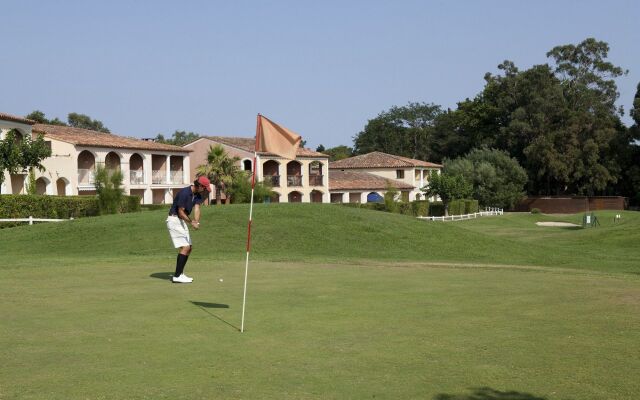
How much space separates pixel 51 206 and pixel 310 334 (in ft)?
122

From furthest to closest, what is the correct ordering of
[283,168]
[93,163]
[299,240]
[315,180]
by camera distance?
1. [315,180]
2. [283,168]
3. [93,163]
4. [299,240]

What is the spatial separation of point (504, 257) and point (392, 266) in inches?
393

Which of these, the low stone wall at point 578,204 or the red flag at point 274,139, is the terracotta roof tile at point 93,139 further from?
the red flag at point 274,139

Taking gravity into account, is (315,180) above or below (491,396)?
above

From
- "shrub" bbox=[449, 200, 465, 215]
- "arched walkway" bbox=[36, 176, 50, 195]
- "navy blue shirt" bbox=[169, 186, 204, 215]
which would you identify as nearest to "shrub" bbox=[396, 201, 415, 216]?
"shrub" bbox=[449, 200, 465, 215]

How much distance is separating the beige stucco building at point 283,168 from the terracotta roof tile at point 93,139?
9.10 meters

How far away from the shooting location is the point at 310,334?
31.6 ft

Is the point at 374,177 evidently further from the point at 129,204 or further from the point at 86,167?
the point at 129,204

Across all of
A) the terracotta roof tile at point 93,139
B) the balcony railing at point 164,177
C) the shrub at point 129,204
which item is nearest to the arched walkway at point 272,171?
the balcony railing at point 164,177

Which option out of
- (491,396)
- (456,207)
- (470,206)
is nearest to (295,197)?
(456,207)

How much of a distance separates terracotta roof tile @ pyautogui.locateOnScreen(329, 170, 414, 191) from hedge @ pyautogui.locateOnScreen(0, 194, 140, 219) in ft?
166

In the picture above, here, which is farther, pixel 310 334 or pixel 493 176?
pixel 493 176

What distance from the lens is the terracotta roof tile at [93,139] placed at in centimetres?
6644

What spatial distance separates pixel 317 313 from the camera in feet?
36.8
